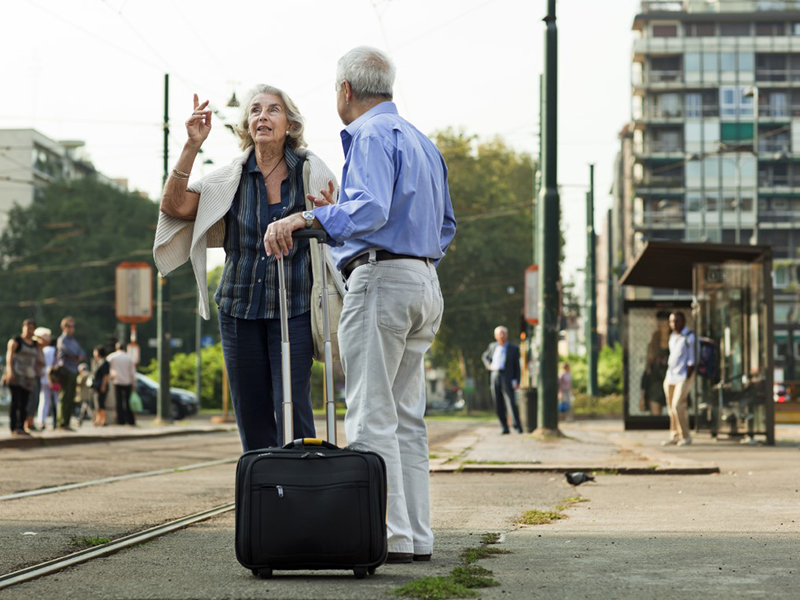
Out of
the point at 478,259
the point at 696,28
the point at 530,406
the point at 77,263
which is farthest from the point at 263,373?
the point at 696,28

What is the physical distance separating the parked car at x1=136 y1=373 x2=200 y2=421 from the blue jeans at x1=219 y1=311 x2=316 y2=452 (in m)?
32.7

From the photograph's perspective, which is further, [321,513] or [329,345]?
[329,345]

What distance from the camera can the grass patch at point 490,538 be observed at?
19.5ft

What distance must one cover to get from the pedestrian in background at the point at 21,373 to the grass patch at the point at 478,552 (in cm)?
1371

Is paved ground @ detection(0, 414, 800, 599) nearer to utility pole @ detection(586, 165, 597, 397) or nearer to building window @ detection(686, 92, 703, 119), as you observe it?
utility pole @ detection(586, 165, 597, 397)

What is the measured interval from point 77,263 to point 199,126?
63.0m

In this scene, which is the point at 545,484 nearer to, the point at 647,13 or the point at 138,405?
the point at 138,405

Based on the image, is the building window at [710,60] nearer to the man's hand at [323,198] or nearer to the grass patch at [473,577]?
the man's hand at [323,198]

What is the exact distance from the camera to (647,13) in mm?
88000

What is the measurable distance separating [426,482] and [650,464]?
7061 millimetres

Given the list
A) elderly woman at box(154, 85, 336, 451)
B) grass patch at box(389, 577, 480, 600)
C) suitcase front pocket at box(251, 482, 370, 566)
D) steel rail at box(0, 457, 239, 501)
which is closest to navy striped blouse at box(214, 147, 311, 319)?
elderly woman at box(154, 85, 336, 451)

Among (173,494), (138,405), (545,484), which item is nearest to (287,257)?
(173,494)

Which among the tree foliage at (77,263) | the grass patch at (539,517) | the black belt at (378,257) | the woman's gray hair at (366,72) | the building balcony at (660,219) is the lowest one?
the grass patch at (539,517)

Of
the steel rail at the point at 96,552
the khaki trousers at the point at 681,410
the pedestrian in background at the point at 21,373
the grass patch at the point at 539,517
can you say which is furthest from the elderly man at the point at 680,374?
the steel rail at the point at 96,552
